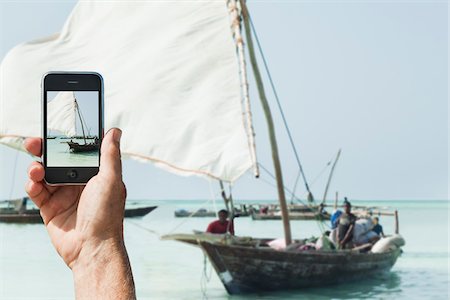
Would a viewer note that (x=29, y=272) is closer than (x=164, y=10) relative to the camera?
No

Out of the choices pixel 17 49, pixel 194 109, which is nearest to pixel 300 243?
pixel 194 109

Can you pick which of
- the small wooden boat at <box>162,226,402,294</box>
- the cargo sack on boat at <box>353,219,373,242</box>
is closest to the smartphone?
the small wooden boat at <box>162,226,402,294</box>

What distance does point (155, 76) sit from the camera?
1217 cm

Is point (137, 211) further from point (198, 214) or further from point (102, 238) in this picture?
point (102, 238)

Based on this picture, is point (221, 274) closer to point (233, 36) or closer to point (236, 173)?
point (236, 173)

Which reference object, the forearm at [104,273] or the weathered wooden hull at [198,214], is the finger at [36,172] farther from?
the weathered wooden hull at [198,214]

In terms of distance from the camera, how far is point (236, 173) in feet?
33.2

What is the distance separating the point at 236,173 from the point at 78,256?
870cm

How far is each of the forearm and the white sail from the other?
14.3 inches

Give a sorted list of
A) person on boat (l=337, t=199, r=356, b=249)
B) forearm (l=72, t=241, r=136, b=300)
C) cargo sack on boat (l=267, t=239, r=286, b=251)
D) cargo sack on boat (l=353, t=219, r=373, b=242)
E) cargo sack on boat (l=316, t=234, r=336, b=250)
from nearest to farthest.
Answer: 1. forearm (l=72, t=241, r=136, b=300)
2. cargo sack on boat (l=267, t=239, r=286, b=251)
3. cargo sack on boat (l=316, t=234, r=336, b=250)
4. person on boat (l=337, t=199, r=356, b=249)
5. cargo sack on boat (l=353, t=219, r=373, b=242)

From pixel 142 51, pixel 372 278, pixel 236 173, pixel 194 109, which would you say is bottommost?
pixel 372 278

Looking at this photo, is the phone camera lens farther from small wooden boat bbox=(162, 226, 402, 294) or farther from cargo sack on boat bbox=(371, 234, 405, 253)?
cargo sack on boat bbox=(371, 234, 405, 253)

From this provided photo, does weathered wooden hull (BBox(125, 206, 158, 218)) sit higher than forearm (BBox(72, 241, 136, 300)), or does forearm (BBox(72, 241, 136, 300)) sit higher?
forearm (BBox(72, 241, 136, 300))

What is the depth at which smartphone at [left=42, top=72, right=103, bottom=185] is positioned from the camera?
1.65 m
